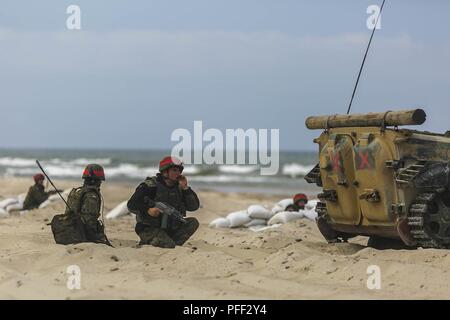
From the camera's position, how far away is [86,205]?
8391mm

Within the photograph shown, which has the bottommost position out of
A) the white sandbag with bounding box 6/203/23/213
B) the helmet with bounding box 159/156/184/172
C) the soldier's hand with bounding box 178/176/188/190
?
the white sandbag with bounding box 6/203/23/213

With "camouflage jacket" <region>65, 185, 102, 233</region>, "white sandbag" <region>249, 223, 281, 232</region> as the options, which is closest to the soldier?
"camouflage jacket" <region>65, 185, 102, 233</region>

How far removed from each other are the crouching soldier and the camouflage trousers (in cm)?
42

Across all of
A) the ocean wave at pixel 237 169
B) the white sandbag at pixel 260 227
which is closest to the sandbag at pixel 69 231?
the white sandbag at pixel 260 227

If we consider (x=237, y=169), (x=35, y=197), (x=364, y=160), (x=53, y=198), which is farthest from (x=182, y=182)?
(x=237, y=169)

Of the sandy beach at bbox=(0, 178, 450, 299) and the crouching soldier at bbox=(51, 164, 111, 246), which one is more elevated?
the crouching soldier at bbox=(51, 164, 111, 246)

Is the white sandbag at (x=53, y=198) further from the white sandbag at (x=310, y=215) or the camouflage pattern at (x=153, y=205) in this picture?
the camouflage pattern at (x=153, y=205)

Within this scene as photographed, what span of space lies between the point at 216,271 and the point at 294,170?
41769 mm

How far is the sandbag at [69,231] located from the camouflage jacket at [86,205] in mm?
69

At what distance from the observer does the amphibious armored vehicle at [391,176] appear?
305 inches

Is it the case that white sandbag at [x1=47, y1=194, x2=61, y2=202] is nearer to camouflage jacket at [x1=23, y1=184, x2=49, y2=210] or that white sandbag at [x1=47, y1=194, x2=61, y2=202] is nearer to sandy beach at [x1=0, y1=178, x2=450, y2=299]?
camouflage jacket at [x1=23, y1=184, x2=49, y2=210]

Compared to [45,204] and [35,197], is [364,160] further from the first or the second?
[35,197]

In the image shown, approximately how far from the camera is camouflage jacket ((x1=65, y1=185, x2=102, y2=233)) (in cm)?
837
